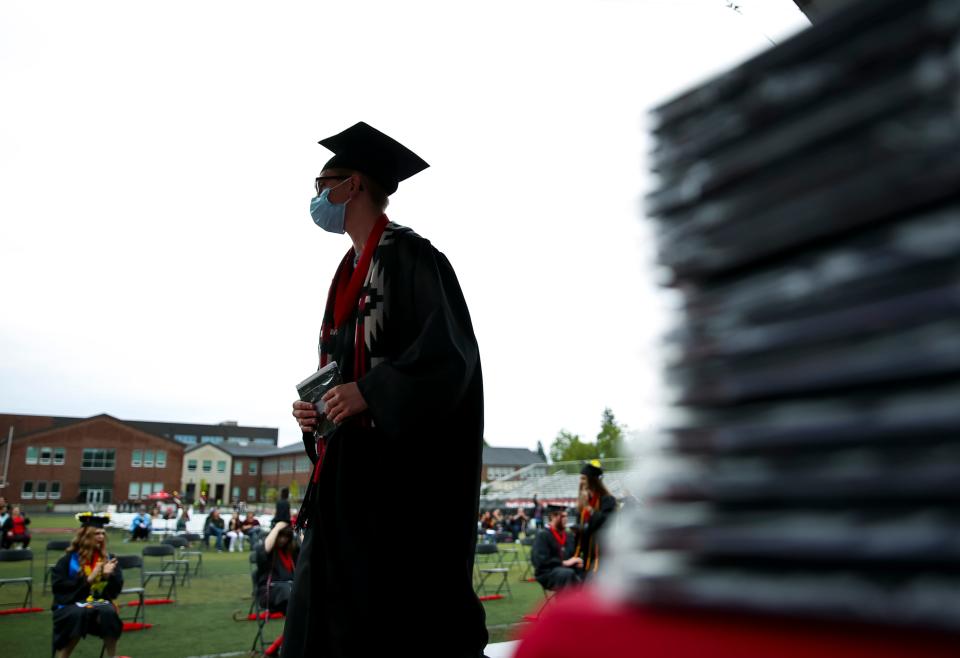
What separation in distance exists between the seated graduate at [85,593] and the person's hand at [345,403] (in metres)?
8.60

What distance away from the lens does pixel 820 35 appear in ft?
1.79

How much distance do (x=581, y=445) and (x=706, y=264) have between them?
94301 mm

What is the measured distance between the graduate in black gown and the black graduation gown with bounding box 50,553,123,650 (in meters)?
8.19

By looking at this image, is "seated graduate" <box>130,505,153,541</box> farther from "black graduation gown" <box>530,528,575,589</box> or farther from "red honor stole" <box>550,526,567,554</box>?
"red honor stole" <box>550,526,567,554</box>

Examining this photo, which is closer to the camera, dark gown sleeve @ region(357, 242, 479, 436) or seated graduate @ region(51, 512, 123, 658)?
dark gown sleeve @ region(357, 242, 479, 436)

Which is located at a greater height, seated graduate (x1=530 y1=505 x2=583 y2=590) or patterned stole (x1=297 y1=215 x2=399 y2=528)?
patterned stole (x1=297 y1=215 x2=399 y2=528)

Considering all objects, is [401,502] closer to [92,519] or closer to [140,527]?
[92,519]

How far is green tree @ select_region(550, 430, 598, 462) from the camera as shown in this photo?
90.9 metres

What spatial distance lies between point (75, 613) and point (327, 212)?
8514 mm

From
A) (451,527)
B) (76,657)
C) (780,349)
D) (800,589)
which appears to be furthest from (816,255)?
(76,657)

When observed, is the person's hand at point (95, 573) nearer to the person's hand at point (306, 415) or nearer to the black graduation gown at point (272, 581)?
the black graduation gown at point (272, 581)

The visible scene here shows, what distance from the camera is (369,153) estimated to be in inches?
110

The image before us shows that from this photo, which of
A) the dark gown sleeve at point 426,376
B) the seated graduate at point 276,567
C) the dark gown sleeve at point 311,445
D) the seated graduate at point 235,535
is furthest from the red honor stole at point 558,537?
the seated graduate at point 235,535

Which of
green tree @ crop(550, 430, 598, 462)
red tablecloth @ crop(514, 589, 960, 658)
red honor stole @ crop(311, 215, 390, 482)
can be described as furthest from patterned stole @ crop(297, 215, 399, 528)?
green tree @ crop(550, 430, 598, 462)
